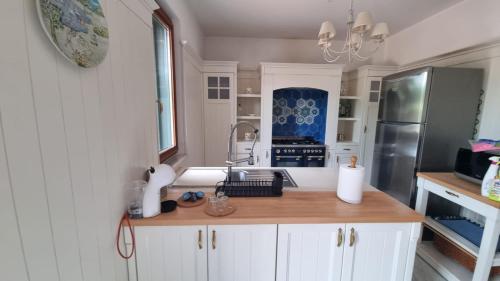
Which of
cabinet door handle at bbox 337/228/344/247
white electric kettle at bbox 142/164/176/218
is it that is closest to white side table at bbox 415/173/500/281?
cabinet door handle at bbox 337/228/344/247

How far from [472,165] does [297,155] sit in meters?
1.96

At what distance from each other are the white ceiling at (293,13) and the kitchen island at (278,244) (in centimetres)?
227

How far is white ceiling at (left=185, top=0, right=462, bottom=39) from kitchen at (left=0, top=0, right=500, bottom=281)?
3cm

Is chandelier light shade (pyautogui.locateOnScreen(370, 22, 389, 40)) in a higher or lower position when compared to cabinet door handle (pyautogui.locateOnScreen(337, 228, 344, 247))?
higher

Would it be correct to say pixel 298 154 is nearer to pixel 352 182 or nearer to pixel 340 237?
pixel 352 182

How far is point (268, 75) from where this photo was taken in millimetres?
3084

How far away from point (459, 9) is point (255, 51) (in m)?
2.54

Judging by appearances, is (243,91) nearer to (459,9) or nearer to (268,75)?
(268,75)

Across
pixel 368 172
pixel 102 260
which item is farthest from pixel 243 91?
pixel 102 260

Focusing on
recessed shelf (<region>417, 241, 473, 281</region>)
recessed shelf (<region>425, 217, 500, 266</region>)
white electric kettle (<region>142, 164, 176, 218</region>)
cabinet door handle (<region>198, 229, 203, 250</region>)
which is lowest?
recessed shelf (<region>417, 241, 473, 281</region>)

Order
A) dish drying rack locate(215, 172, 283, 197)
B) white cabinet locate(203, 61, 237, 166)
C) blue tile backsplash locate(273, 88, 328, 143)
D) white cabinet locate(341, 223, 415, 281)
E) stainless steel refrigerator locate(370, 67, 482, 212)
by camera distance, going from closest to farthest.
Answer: white cabinet locate(341, 223, 415, 281) < dish drying rack locate(215, 172, 283, 197) < stainless steel refrigerator locate(370, 67, 482, 212) < white cabinet locate(203, 61, 237, 166) < blue tile backsplash locate(273, 88, 328, 143)

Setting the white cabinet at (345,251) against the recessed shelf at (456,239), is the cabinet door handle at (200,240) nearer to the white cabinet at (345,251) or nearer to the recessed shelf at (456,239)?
the white cabinet at (345,251)

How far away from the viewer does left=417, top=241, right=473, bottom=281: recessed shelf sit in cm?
154

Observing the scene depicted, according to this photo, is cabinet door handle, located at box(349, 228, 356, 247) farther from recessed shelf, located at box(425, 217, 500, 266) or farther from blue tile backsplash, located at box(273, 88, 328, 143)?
blue tile backsplash, located at box(273, 88, 328, 143)
